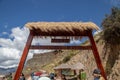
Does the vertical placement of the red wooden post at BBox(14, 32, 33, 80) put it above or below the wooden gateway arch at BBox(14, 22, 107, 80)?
below

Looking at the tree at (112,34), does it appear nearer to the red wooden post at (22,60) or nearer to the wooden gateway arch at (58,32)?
the wooden gateway arch at (58,32)

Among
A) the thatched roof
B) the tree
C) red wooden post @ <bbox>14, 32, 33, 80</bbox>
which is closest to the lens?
the thatched roof

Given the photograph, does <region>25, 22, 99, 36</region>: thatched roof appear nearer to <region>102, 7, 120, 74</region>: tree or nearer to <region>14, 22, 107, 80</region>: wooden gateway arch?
<region>14, 22, 107, 80</region>: wooden gateway arch

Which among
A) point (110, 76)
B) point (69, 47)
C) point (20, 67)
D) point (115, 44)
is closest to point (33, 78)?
point (20, 67)

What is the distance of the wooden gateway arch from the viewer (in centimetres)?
1305

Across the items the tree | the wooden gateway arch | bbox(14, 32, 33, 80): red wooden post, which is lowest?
bbox(14, 32, 33, 80): red wooden post

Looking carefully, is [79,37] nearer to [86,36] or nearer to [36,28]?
[86,36]

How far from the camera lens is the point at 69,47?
45.0 feet

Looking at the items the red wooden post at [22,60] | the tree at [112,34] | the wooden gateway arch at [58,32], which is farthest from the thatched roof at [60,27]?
the tree at [112,34]

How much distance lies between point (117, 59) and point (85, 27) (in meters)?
20.3

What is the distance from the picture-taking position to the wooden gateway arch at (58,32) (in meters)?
13.1

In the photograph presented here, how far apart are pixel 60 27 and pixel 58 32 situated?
298 mm

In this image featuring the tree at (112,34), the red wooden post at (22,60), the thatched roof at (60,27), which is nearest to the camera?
the thatched roof at (60,27)

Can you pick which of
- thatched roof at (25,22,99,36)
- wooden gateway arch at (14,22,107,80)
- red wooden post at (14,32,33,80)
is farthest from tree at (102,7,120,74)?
red wooden post at (14,32,33,80)
